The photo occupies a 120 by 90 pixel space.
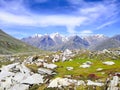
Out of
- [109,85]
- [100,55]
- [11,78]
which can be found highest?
[100,55]

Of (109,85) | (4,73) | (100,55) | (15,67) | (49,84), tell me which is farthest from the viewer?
(100,55)

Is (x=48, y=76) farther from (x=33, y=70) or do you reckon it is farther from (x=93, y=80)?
(x=93, y=80)

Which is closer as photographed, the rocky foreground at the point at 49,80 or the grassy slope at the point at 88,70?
the rocky foreground at the point at 49,80

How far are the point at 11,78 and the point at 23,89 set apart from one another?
8.79 meters

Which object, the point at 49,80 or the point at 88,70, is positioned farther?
the point at 88,70

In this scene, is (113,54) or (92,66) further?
(113,54)

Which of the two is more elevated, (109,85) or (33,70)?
(33,70)

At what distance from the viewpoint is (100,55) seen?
129m

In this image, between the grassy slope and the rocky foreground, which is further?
the grassy slope

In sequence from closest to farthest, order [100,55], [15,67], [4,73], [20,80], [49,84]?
1. [49,84]
2. [20,80]
3. [4,73]
4. [15,67]
5. [100,55]

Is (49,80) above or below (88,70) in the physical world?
below

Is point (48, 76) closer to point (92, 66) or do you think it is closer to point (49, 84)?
point (49, 84)

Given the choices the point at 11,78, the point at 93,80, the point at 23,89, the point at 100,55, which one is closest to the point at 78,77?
the point at 93,80

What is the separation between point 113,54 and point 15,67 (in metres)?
60.2
